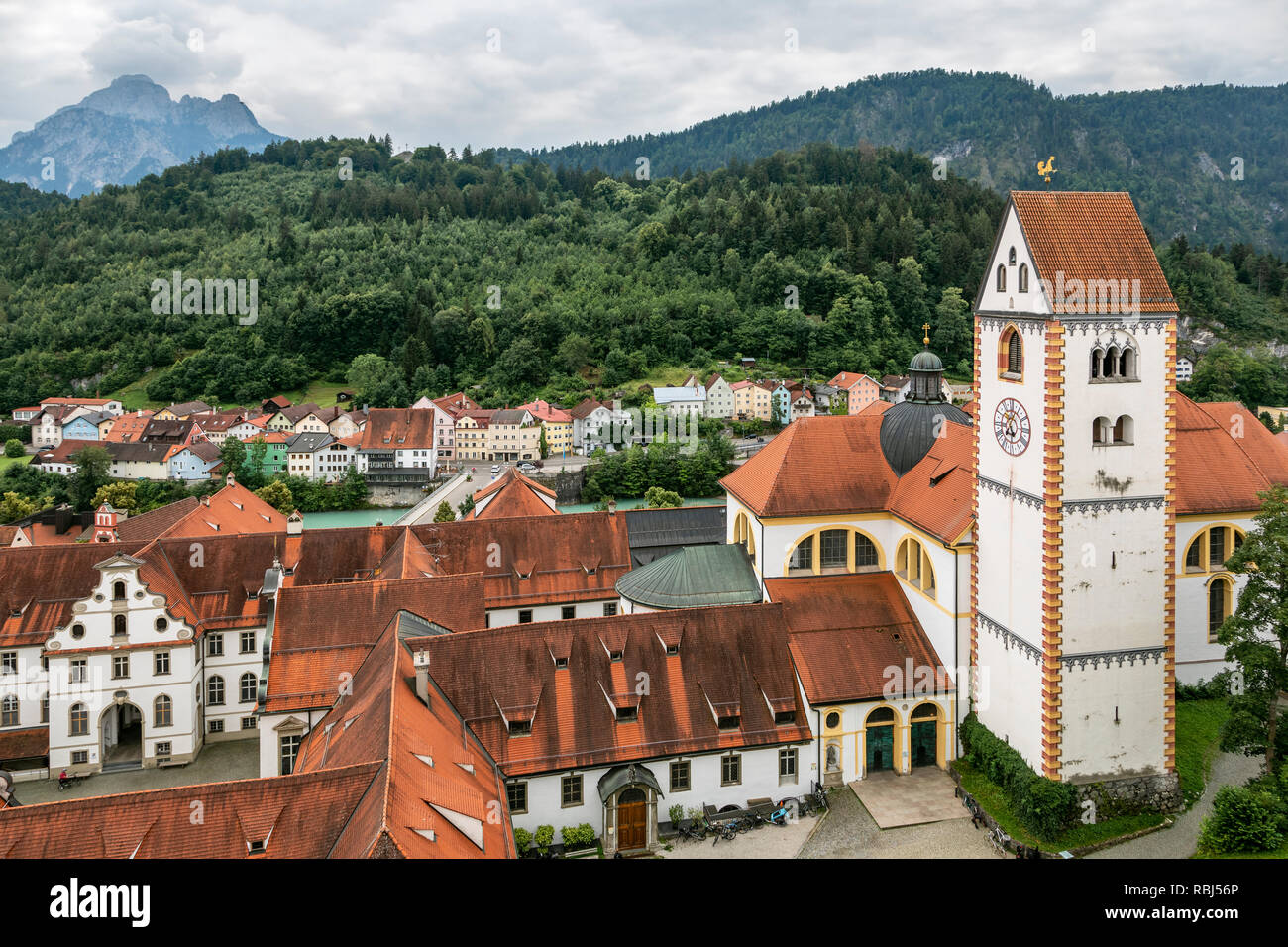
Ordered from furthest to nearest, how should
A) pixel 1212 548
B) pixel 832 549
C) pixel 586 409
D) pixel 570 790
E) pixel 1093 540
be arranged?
pixel 586 409 → pixel 832 549 → pixel 1212 548 → pixel 570 790 → pixel 1093 540

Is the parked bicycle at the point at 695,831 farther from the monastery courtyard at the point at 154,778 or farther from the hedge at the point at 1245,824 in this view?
the monastery courtyard at the point at 154,778

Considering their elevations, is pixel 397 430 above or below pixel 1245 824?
above

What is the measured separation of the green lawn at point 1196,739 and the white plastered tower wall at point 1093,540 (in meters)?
1.30

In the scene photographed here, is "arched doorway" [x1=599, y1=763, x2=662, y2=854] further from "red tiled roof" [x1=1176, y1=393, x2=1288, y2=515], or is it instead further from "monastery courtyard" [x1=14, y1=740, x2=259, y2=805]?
"red tiled roof" [x1=1176, y1=393, x2=1288, y2=515]

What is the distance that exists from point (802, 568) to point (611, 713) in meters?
9.42

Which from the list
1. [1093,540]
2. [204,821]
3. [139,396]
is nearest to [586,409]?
[139,396]

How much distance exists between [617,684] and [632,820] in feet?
12.1

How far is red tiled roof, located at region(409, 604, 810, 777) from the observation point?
26.7 m

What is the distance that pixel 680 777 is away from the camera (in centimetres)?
2758

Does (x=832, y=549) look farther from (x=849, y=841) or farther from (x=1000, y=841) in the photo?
(x=1000, y=841)

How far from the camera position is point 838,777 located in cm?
2953

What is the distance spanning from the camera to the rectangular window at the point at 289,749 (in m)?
29.4
